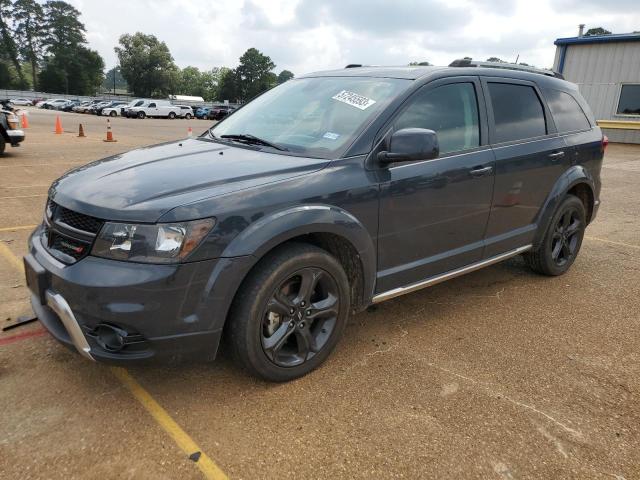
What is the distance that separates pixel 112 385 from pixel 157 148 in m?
1.62

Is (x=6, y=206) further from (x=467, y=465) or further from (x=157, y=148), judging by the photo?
(x=467, y=465)

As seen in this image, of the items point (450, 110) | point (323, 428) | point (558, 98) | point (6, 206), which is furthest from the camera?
point (6, 206)

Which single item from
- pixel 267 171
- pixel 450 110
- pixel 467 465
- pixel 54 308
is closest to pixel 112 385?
pixel 54 308

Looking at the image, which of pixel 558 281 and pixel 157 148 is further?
pixel 558 281

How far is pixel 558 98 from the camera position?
173 inches

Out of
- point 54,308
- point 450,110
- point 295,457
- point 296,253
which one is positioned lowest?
point 295,457

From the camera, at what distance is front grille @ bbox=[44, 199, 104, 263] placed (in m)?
2.44

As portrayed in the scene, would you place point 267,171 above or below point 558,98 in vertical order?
below

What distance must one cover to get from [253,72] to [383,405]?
105 meters

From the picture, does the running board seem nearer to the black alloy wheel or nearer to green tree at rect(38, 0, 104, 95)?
the black alloy wheel

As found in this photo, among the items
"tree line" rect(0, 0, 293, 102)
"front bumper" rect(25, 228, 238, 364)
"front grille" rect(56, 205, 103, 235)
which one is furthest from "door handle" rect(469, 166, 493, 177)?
"tree line" rect(0, 0, 293, 102)

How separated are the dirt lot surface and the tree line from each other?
300ft

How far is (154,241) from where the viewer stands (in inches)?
91.1

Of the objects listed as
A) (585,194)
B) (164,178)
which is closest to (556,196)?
(585,194)
